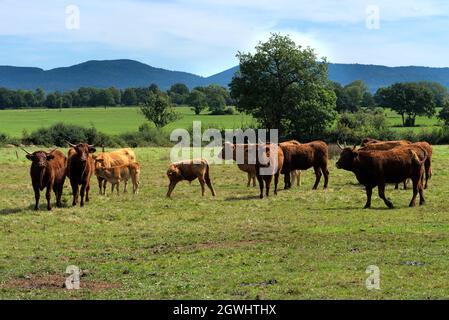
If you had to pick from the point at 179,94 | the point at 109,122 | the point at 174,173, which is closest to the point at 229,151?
the point at 174,173

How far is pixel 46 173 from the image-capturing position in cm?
1817

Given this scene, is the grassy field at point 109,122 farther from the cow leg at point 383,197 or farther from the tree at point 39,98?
the cow leg at point 383,197

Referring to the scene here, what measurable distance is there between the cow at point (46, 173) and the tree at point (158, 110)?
7029 centimetres

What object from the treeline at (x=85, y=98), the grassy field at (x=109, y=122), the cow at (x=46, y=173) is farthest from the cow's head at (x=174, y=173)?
the treeline at (x=85, y=98)

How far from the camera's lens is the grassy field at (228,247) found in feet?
31.5

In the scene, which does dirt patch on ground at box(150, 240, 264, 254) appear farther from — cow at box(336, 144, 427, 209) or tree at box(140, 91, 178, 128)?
tree at box(140, 91, 178, 128)

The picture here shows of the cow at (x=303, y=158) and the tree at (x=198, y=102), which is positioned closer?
the cow at (x=303, y=158)

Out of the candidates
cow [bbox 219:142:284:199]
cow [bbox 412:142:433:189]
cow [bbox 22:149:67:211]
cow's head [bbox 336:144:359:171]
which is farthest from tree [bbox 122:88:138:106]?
cow's head [bbox 336:144:359:171]

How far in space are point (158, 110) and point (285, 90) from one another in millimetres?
31622

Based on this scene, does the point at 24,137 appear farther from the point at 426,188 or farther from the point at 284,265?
the point at 284,265

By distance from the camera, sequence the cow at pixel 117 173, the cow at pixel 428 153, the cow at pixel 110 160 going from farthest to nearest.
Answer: the cow at pixel 110 160 < the cow at pixel 117 173 < the cow at pixel 428 153

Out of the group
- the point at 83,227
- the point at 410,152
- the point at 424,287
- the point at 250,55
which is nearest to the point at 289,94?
the point at 250,55

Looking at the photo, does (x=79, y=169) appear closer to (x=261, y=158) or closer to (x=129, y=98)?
(x=261, y=158)
